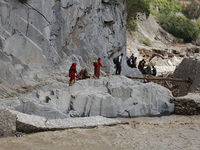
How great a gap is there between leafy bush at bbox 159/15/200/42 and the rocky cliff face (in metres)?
23.8

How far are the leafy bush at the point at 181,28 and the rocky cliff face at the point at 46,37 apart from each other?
78.2 feet

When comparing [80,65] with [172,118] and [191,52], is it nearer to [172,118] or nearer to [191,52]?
[172,118]

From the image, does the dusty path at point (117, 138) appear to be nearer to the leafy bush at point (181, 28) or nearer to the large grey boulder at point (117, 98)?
the large grey boulder at point (117, 98)

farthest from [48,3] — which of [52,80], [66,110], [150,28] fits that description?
[150,28]

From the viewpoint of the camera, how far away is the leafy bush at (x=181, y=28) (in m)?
38.2

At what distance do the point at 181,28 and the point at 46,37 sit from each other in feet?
101

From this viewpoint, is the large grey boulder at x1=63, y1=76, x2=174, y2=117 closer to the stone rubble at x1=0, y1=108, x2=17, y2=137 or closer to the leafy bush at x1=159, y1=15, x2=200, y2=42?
the stone rubble at x1=0, y1=108, x2=17, y2=137

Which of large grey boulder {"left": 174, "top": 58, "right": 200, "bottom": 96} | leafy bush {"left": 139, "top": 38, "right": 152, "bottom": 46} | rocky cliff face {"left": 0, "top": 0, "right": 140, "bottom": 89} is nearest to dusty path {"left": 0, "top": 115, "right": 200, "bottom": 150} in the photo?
rocky cliff face {"left": 0, "top": 0, "right": 140, "bottom": 89}

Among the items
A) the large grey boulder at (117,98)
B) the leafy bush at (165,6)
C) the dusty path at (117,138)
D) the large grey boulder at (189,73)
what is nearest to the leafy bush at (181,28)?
the leafy bush at (165,6)

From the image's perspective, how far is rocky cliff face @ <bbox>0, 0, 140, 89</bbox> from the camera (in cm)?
1115

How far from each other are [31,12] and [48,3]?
1.27 metres

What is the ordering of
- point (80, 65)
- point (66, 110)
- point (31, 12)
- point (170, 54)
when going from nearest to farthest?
point (66, 110) → point (31, 12) → point (80, 65) → point (170, 54)

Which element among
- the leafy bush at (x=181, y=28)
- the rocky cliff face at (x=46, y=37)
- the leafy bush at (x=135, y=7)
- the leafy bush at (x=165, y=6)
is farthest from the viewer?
the leafy bush at (x=165, y=6)

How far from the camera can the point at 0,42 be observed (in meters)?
11.0
